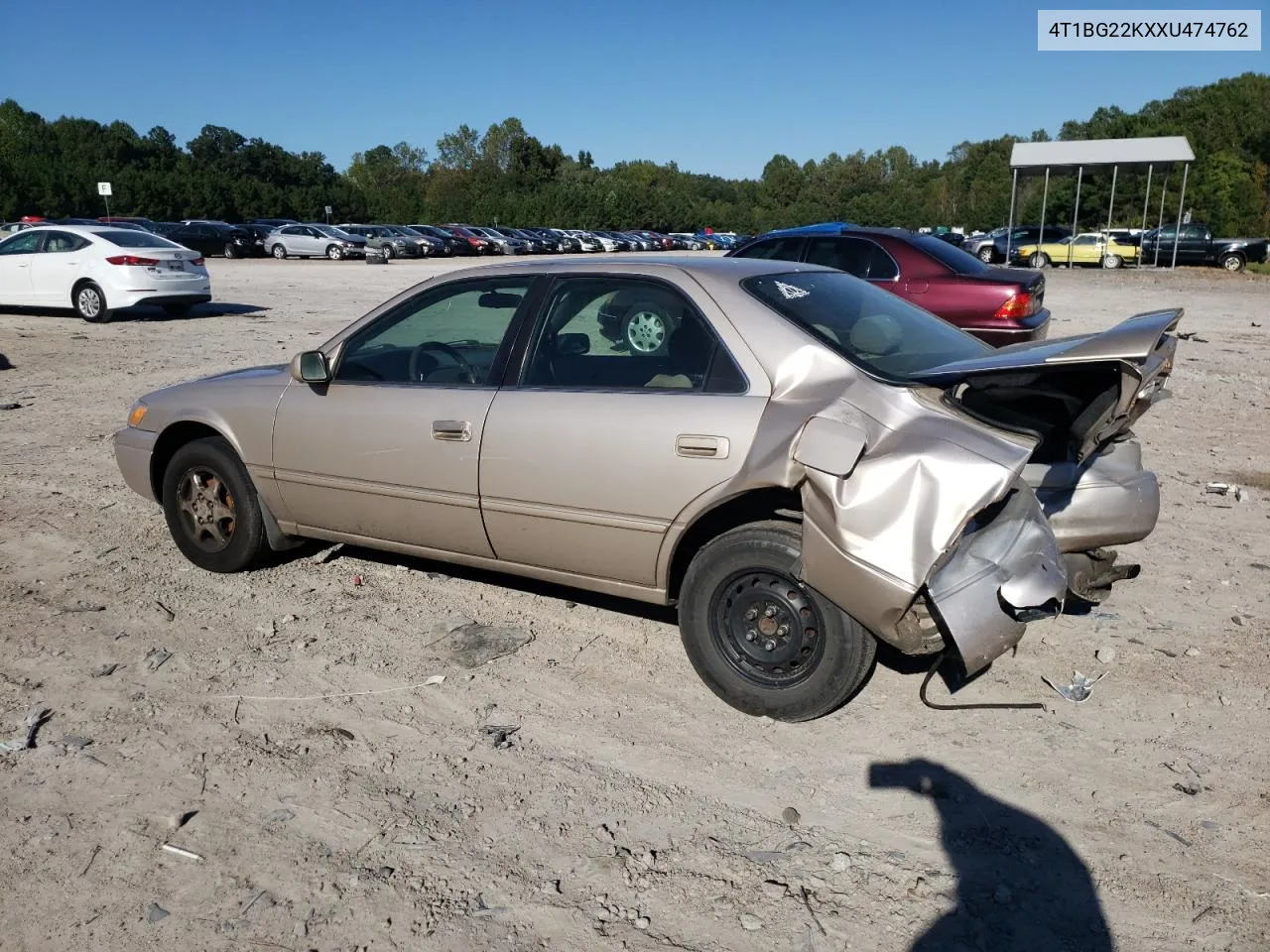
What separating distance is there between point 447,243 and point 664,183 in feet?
218

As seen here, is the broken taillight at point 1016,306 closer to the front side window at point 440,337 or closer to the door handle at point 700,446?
the front side window at point 440,337

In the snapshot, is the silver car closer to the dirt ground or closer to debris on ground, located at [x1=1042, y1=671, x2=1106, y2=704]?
the dirt ground

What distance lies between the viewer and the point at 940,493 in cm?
331

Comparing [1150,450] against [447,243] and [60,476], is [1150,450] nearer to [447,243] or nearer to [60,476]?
[60,476]

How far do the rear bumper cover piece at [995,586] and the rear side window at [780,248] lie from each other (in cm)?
777

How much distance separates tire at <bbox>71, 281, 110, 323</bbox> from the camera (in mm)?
16562

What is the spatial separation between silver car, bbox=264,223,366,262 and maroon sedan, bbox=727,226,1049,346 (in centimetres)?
3643

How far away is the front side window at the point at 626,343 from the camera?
403 centimetres

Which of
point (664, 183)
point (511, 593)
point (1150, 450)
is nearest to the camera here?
point (511, 593)

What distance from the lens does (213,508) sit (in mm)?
5371

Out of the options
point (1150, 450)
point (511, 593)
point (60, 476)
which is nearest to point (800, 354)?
point (511, 593)

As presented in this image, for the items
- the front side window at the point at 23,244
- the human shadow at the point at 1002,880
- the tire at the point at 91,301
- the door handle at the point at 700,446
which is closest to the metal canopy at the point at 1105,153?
the tire at the point at 91,301

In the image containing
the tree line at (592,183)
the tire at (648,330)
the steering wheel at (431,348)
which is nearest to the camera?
the tire at (648,330)

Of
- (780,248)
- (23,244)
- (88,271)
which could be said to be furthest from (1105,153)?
(23,244)
